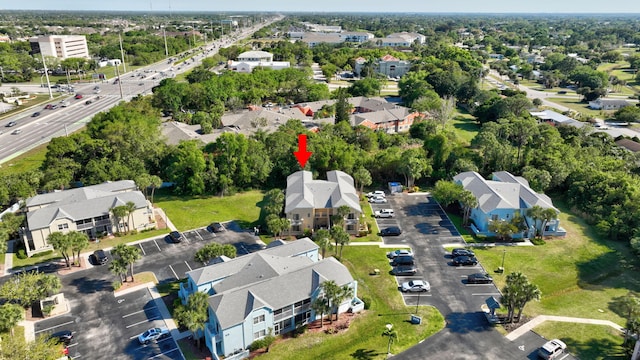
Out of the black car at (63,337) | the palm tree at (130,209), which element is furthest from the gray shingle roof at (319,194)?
the black car at (63,337)

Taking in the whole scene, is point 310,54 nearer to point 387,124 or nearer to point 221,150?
point 387,124

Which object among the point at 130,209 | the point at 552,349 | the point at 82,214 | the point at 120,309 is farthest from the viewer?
the point at 130,209

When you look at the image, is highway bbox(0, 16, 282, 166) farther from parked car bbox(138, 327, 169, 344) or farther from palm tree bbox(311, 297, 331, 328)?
palm tree bbox(311, 297, 331, 328)

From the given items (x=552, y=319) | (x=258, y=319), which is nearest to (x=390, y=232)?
(x=552, y=319)

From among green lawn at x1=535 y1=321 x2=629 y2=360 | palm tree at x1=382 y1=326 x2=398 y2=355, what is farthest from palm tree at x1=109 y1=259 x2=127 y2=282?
green lawn at x1=535 y1=321 x2=629 y2=360

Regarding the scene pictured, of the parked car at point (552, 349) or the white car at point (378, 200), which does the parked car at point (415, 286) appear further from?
the white car at point (378, 200)

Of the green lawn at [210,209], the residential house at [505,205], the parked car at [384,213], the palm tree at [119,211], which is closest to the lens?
the palm tree at [119,211]

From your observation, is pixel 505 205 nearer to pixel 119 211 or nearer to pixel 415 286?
pixel 415 286
